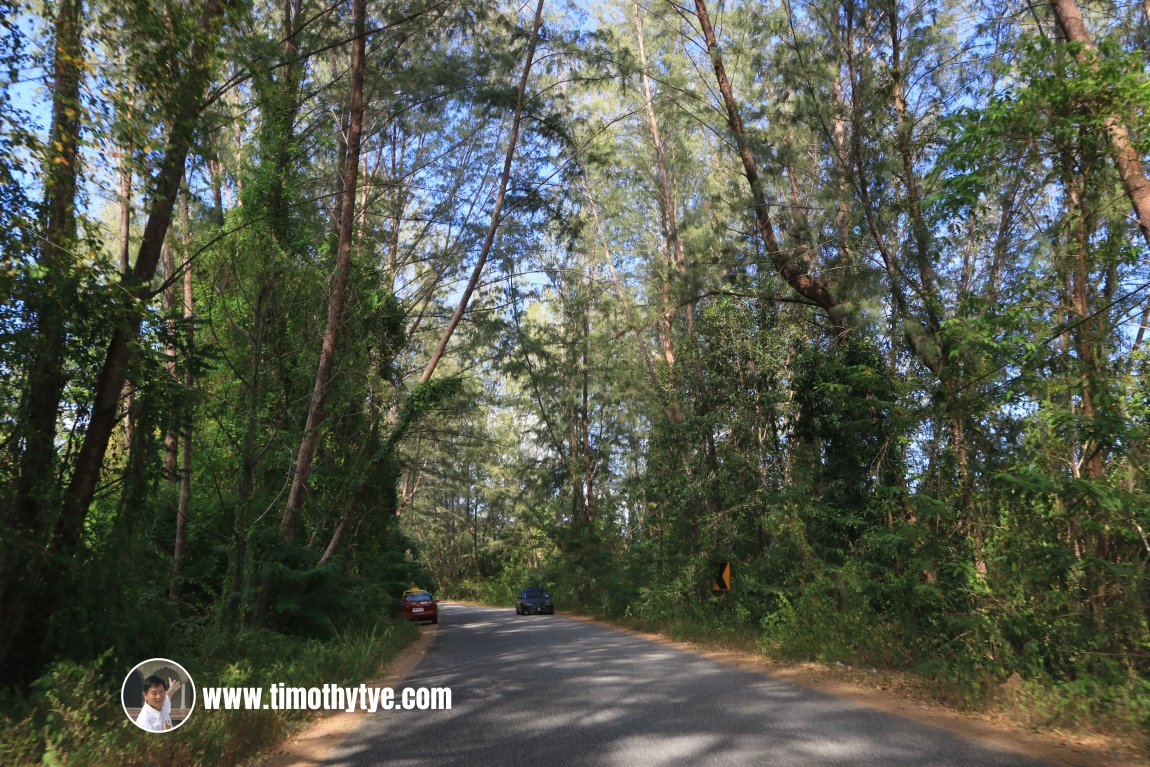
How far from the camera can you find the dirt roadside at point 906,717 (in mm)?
5734

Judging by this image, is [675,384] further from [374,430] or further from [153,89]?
[153,89]

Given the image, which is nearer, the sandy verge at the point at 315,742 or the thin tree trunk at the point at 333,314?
the sandy verge at the point at 315,742

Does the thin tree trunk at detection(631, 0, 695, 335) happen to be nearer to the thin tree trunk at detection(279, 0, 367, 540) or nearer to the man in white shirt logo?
the thin tree trunk at detection(279, 0, 367, 540)

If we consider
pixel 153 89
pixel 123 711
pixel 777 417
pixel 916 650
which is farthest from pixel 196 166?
pixel 777 417

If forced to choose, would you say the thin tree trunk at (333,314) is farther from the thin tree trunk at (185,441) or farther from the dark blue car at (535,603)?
the dark blue car at (535,603)

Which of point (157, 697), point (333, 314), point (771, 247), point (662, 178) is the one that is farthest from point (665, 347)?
point (157, 697)

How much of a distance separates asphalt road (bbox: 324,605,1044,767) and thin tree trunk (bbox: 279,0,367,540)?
4.15m

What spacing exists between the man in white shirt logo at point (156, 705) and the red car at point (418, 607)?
19.3 metres

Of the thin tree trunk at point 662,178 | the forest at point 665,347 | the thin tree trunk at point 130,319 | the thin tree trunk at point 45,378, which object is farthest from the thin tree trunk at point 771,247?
the thin tree trunk at point 45,378

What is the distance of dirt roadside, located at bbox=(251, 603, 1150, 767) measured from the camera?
226 inches

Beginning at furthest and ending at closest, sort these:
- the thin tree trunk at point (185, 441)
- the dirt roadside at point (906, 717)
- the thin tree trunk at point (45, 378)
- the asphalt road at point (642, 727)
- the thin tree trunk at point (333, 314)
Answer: the thin tree trunk at point (333, 314)
the thin tree trunk at point (185, 441)
the thin tree trunk at point (45, 378)
the dirt roadside at point (906, 717)
the asphalt road at point (642, 727)

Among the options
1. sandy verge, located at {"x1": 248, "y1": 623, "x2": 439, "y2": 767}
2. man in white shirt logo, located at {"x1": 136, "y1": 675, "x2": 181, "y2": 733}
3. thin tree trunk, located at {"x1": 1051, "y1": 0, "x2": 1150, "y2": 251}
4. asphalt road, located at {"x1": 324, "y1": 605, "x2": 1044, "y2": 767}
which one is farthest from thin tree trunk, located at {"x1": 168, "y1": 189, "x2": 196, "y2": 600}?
thin tree trunk, located at {"x1": 1051, "y1": 0, "x2": 1150, "y2": 251}

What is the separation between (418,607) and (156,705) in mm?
20119

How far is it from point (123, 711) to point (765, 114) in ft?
49.4
